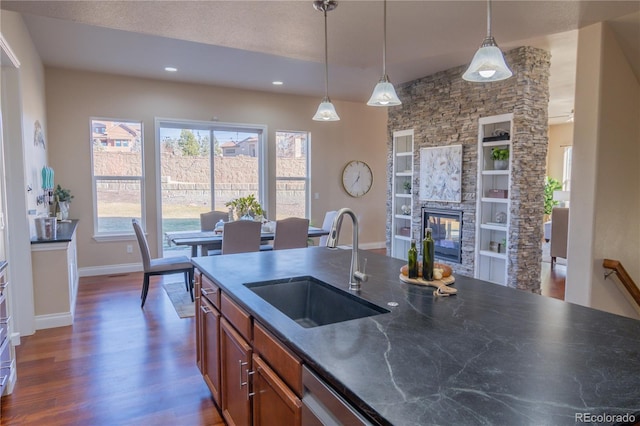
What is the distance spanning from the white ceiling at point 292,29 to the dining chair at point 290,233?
5.97 feet

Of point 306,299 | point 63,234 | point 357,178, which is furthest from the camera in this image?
point 357,178

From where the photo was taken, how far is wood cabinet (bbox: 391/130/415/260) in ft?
21.6

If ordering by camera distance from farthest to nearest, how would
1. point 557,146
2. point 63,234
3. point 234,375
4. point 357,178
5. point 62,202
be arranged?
point 557,146, point 357,178, point 62,202, point 63,234, point 234,375

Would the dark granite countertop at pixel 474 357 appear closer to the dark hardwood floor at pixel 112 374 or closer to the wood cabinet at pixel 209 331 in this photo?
the wood cabinet at pixel 209 331

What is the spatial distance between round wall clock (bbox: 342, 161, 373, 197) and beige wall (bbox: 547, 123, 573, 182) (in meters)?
5.43

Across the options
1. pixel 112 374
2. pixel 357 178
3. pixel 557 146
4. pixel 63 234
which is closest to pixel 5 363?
pixel 112 374

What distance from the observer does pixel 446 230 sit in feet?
19.1

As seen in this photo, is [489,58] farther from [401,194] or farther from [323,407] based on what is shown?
[401,194]

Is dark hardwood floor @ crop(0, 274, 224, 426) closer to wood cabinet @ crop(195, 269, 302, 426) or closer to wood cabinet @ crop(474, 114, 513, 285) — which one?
wood cabinet @ crop(195, 269, 302, 426)

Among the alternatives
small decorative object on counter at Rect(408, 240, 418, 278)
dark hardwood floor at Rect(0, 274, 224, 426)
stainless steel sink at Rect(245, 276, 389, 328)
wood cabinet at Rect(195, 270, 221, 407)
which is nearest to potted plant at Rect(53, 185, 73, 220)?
dark hardwood floor at Rect(0, 274, 224, 426)

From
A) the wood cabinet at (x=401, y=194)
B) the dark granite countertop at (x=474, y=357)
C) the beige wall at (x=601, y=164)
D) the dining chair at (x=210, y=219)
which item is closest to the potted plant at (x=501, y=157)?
the beige wall at (x=601, y=164)

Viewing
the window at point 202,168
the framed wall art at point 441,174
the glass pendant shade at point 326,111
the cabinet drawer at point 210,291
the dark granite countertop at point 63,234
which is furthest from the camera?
the window at point 202,168

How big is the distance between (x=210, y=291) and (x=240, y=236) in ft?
6.70

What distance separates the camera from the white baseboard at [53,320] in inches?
148
